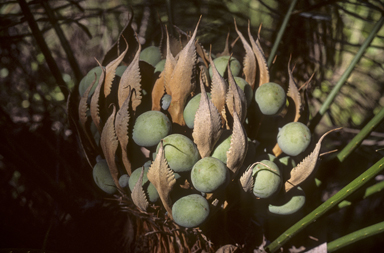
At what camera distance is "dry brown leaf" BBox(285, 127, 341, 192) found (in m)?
0.43

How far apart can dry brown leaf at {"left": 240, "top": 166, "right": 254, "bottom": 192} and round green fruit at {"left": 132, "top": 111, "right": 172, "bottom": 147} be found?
151 millimetres

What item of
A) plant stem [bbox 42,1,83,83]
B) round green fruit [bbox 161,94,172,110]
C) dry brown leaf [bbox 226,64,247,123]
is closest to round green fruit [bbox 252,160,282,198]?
dry brown leaf [bbox 226,64,247,123]

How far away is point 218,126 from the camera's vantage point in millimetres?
412

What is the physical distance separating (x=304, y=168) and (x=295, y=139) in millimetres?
57

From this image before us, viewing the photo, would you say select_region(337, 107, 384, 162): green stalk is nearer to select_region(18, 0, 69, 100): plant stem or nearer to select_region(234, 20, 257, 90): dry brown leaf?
select_region(234, 20, 257, 90): dry brown leaf

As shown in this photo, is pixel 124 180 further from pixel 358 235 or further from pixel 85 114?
pixel 358 235

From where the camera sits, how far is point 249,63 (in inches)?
20.7

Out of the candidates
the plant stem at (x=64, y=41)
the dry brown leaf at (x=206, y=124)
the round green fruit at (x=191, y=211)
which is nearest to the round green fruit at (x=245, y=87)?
the dry brown leaf at (x=206, y=124)

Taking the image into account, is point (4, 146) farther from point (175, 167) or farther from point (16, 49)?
point (16, 49)

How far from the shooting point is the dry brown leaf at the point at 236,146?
39 centimetres

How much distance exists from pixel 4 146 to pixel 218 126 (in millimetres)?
387

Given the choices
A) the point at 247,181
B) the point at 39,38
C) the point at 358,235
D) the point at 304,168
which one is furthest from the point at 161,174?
the point at 39,38

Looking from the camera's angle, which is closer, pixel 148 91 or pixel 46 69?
pixel 148 91

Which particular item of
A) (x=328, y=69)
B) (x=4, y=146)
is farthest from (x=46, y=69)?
(x=328, y=69)
